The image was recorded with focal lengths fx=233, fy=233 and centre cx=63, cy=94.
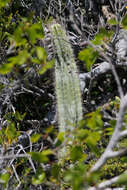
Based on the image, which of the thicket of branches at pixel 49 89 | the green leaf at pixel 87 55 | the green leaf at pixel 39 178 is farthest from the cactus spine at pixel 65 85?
the green leaf at pixel 39 178

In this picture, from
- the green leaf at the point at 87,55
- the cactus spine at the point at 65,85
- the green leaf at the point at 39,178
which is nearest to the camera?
the green leaf at the point at 39,178

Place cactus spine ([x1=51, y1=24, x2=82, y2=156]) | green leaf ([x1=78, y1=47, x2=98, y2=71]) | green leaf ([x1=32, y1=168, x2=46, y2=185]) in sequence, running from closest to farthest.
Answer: green leaf ([x1=32, y1=168, x2=46, y2=185]) → green leaf ([x1=78, y1=47, x2=98, y2=71]) → cactus spine ([x1=51, y1=24, x2=82, y2=156])

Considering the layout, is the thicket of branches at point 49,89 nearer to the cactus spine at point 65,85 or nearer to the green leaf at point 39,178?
the cactus spine at point 65,85

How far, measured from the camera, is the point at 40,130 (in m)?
3.44

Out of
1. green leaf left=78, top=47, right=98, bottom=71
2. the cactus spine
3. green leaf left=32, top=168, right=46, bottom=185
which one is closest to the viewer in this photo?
green leaf left=32, top=168, right=46, bottom=185

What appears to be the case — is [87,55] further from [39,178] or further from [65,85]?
[39,178]

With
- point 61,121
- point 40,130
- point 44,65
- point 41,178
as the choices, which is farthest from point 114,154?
point 40,130

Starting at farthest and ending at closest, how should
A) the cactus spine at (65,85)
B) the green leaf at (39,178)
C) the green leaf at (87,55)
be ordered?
the cactus spine at (65,85), the green leaf at (87,55), the green leaf at (39,178)

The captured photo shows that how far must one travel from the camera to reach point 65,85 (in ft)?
8.14

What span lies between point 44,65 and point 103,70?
224cm

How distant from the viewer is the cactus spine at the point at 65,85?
7.97ft

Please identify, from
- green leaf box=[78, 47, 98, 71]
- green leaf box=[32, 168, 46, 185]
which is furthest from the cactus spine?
green leaf box=[32, 168, 46, 185]

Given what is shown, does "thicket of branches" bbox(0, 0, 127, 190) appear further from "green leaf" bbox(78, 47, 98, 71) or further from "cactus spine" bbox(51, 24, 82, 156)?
"cactus spine" bbox(51, 24, 82, 156)

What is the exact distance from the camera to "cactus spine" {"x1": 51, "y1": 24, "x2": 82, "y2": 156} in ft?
7.97
